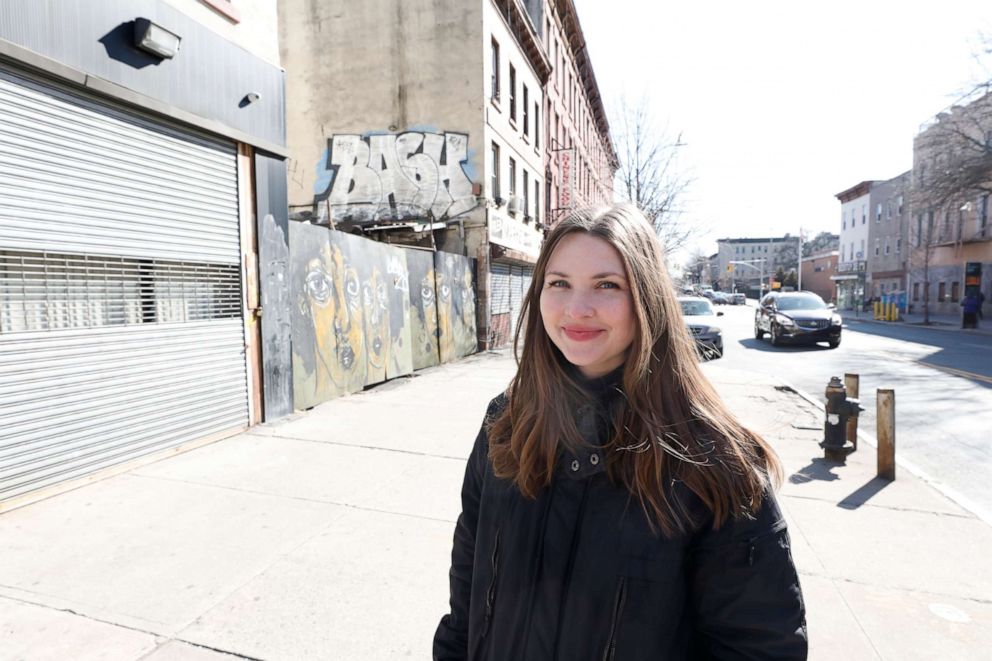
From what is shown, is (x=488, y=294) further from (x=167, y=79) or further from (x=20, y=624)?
(x=20, y=624)

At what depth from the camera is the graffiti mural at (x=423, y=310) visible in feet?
38.3

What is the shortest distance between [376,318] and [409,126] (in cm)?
861

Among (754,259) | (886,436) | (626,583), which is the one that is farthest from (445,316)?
(754,259)

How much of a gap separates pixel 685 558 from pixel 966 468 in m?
6.19

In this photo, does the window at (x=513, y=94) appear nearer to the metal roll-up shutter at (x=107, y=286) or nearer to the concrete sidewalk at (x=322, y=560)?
the metal roll-up shutter at (x=107, y=286)

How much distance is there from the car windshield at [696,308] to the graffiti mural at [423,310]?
703cm

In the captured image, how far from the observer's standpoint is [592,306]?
4.75ft

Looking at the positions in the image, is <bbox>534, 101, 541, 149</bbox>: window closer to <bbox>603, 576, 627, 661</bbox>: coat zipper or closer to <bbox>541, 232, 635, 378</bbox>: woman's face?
<bbox>541, 232, 635, 378</bbox>: woman's face

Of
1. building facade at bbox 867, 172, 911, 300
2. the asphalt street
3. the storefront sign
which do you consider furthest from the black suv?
building facade at bbox 867, 172, 911, 300

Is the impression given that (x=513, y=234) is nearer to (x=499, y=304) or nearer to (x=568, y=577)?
(x=499, y=304)

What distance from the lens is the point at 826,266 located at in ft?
228

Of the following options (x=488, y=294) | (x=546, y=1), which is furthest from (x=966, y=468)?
(x=546, y=1)

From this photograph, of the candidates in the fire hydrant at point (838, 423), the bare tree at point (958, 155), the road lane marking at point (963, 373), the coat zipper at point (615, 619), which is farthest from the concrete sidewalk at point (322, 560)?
the bare tree at point (958, 155)

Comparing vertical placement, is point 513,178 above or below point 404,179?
above
